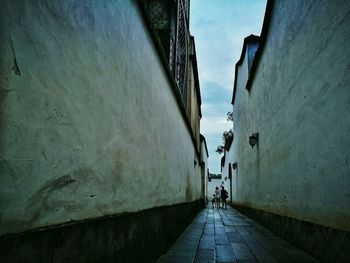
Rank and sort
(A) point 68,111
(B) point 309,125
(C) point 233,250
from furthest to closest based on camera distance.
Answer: (C) point 233,250, (B) point 309,125, (A) point 68,111

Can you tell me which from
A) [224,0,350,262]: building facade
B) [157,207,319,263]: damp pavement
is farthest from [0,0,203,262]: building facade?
[224,0,350,262]: building facade

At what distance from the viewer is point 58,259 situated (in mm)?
1383

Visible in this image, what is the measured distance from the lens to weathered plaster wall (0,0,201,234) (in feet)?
3.72

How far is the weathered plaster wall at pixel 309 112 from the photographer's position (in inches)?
125

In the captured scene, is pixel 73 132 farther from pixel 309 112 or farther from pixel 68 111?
pixel 309 112

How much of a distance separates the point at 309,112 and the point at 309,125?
0.18 metres

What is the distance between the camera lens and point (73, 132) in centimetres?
160

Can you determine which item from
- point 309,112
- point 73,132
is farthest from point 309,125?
point 73,132

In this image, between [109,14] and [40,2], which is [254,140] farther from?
[40,2]

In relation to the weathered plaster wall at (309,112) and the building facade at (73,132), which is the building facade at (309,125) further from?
the building facade at (73,132)

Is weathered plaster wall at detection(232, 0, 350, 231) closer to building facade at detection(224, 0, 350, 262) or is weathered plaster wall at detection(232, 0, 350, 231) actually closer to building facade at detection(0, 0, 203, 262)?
building facade at detection(224, 0, 350, 262)

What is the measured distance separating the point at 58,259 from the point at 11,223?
0.37 metres

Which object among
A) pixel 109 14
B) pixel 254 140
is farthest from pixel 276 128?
pixel 109 14

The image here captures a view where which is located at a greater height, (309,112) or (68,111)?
(309,112)
